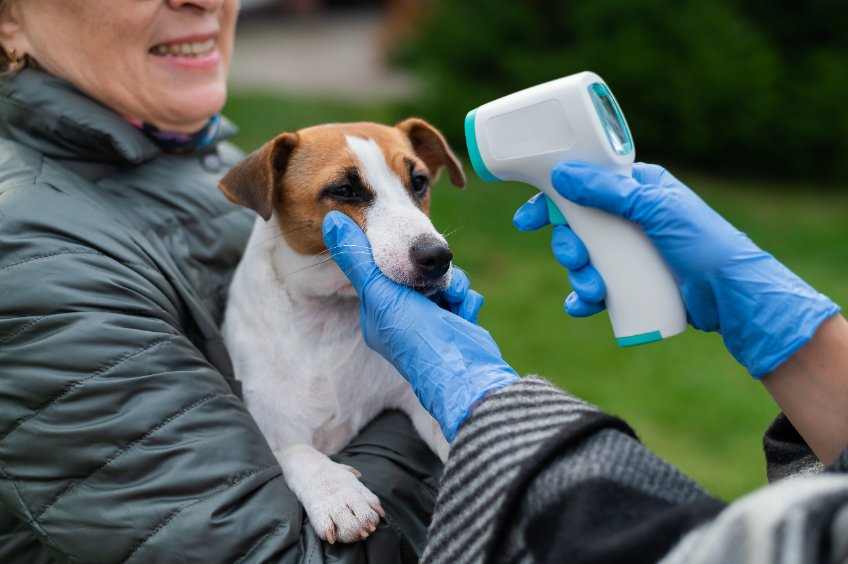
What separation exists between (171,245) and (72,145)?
341mm

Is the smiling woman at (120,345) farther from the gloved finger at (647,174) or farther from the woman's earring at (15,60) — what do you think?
the gloved finger at (647,174)

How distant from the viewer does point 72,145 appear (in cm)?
226

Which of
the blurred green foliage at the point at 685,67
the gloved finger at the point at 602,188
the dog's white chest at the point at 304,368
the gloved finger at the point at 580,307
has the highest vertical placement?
the gloved finger at the point at 602,188

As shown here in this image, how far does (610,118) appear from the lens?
197cm

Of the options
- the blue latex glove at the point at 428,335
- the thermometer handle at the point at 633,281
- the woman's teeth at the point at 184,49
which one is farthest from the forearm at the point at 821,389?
the woman's teeth at the point at 184,49

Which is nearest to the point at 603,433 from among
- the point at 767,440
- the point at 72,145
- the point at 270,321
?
the point at 767,440

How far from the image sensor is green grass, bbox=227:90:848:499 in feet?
17.5

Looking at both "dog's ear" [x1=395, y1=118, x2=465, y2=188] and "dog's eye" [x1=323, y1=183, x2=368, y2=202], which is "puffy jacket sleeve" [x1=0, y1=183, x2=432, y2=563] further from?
"dog's ear" [x1=395, y1=118, x2=465, y2=188]

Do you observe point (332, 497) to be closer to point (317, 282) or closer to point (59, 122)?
point (317, 282)

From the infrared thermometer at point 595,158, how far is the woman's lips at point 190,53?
3.18 ft

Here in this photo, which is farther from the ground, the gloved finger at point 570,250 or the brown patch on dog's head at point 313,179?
the gloved finger at point 570,250

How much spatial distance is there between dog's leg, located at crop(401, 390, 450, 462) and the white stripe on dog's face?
0.33 m

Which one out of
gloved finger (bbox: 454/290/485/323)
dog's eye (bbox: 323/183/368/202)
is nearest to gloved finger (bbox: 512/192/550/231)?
gloved finger (bbox: 454/290/485/323)

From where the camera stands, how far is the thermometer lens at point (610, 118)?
192 centimetres
